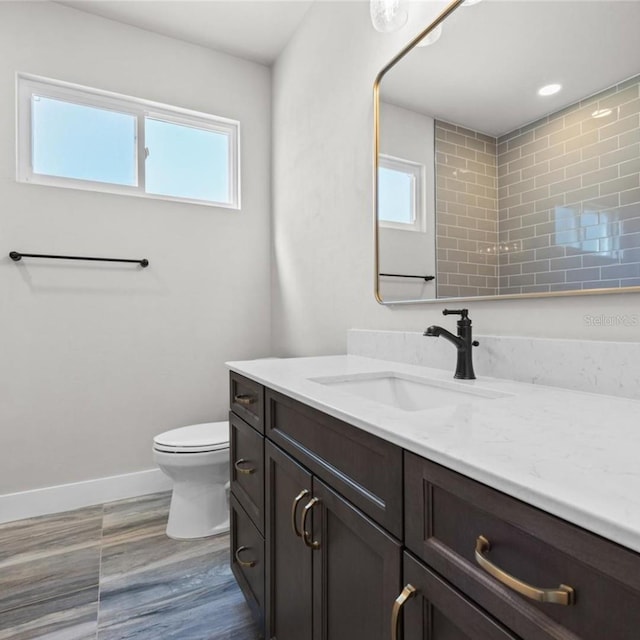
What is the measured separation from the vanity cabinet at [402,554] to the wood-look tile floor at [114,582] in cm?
34

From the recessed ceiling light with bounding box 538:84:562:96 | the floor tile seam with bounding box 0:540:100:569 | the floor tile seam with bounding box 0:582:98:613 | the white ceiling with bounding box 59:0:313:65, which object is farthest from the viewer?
the white ceiling with bounding box 59:0:313:65

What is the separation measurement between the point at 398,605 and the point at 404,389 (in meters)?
0.73

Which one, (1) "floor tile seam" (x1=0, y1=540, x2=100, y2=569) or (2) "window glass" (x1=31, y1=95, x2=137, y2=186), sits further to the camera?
(2) "window glass" (x1=31, y1=95, x2=137, y2=186)

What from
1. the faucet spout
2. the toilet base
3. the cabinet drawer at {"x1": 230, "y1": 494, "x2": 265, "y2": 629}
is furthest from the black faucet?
the toilet base

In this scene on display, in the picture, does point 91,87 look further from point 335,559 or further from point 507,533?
point 507,533

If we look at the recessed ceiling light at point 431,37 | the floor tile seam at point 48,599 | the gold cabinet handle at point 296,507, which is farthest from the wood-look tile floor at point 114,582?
the recessed ceiling light at point 431,37

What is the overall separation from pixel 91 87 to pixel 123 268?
1.02m

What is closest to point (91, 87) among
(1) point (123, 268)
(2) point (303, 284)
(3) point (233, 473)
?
(1) point (123, 268)

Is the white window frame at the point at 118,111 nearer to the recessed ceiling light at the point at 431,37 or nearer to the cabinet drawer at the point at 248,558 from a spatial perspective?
the recessed ceiling light at the point at 431,37

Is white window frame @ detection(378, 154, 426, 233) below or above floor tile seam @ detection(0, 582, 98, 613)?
above

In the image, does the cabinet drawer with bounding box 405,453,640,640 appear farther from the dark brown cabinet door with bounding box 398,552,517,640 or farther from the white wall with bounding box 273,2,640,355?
the white wall with bounding box 273,2,640,355

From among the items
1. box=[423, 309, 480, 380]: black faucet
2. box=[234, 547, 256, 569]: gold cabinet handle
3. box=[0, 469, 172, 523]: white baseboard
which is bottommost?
box=[0, 469, 172, 523]: white baseboard

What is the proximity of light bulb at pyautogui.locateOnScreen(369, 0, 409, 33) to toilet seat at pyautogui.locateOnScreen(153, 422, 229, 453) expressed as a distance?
1.82m

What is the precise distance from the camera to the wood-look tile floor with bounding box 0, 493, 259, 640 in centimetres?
137
